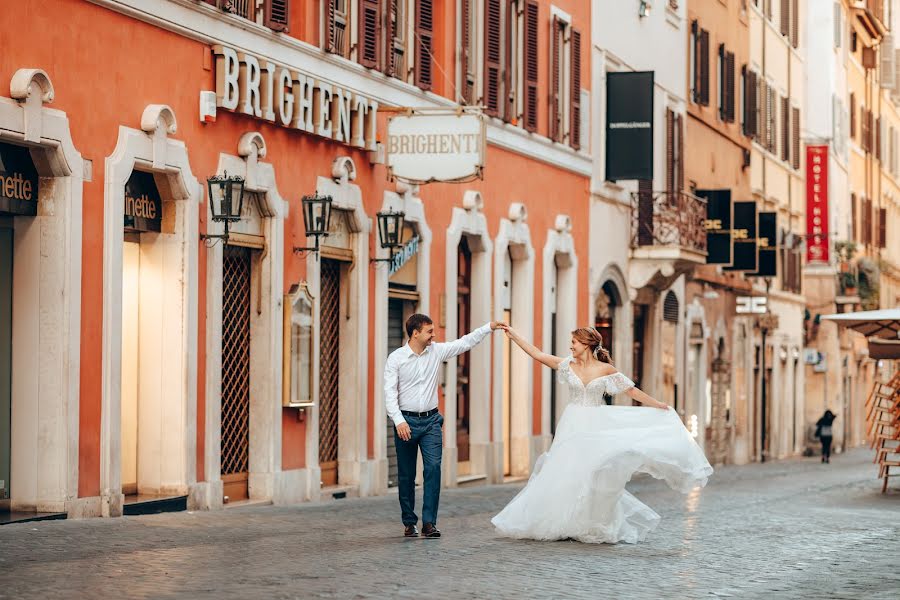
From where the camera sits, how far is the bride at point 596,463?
14461mm

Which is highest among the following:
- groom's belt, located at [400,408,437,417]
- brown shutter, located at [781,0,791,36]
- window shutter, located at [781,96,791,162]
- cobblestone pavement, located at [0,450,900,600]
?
brown shutter, located at [781,0,791,36]


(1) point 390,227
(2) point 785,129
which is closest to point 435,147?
(1) point 390,227

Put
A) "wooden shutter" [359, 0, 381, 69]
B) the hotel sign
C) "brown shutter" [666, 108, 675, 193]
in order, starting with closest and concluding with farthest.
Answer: the hotel sign, "wooden shutter" [359, 0, 381, 69], "brown shutter" [666, 108, 675, 193]

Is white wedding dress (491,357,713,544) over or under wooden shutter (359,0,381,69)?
under

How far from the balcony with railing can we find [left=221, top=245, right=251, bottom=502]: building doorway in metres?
14.9

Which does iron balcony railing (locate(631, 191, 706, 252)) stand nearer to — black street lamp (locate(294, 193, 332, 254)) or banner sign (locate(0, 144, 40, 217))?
black street lamp (locate(294, 193, 332, 254))

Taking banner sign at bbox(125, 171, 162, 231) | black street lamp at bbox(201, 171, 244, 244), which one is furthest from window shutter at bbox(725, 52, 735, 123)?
banner sign at bbox(125, 171, 162, 231)

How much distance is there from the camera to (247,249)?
19.3 m

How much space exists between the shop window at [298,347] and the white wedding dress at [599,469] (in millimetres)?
5116

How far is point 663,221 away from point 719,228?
158 inches

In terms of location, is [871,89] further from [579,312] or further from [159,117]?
[159,117]

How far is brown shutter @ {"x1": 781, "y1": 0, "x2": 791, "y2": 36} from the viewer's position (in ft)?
165

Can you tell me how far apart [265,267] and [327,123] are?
2.02 meters

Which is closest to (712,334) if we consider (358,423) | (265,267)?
(358,423)
